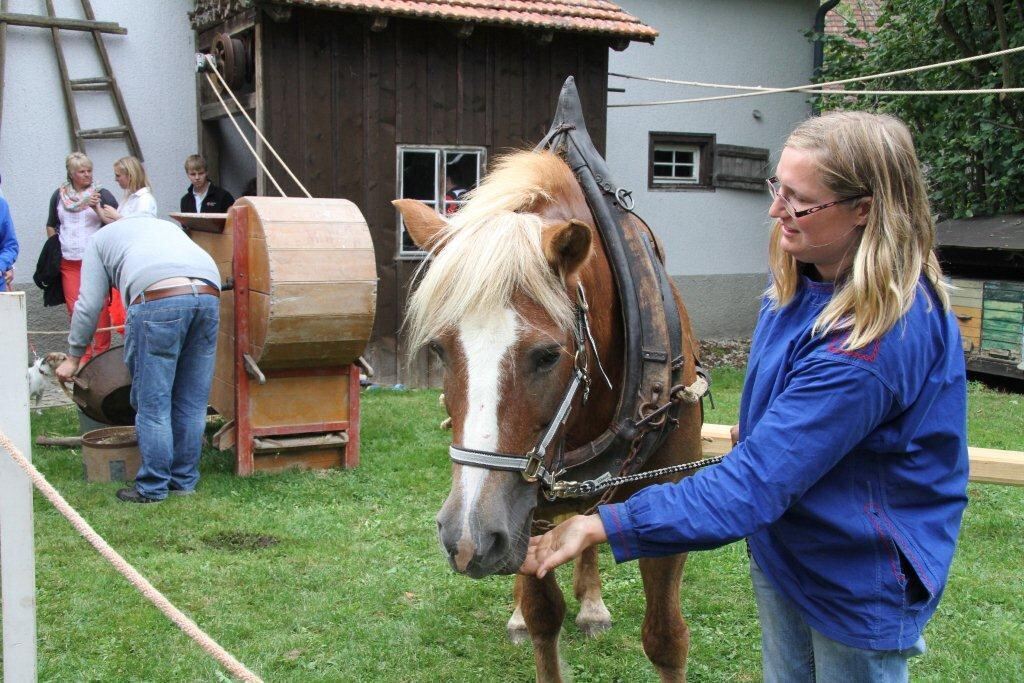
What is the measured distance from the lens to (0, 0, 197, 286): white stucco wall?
342 inches

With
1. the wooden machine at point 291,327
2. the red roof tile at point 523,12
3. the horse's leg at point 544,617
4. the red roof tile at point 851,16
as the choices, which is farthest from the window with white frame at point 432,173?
the red roof tile at point 851,16

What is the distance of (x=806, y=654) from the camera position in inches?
77.9

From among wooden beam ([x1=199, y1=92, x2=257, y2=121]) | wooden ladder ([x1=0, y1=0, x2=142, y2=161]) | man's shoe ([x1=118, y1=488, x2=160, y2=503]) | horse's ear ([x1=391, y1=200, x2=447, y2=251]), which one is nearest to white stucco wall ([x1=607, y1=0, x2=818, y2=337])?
wooden beam ([x1=199, y1=92, x2=257, y2=121])

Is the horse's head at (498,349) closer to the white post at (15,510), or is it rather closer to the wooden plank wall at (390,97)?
the white post at (15,510)

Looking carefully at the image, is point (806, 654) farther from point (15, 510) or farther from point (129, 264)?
point (129, 264)

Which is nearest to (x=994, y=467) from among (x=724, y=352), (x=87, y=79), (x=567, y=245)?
(x=567, y=245)

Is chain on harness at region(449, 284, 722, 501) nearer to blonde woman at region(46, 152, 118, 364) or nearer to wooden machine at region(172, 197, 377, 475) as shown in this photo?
wooden machine at region(172, 197, 377, 475)

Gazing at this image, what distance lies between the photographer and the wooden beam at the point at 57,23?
27.8 feet

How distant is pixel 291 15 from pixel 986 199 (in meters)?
7.72

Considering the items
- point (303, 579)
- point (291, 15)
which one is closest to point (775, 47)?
point (291, 15)

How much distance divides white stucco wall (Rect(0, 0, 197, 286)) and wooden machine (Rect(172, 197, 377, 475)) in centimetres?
370

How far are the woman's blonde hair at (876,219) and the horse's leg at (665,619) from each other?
4.42ft

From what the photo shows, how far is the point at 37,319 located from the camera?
28.7 ft

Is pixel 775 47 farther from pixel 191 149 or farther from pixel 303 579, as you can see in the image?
pixel 303 579
